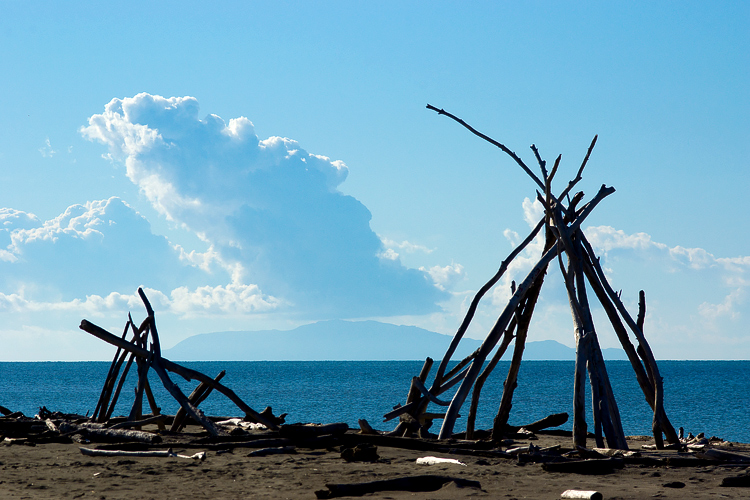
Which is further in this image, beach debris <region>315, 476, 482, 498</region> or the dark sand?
the dark sand

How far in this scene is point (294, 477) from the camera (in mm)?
8094

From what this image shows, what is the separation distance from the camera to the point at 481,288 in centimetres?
1157

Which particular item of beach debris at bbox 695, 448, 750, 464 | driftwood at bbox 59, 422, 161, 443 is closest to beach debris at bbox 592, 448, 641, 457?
beach debris at bbox 695, 448, 750, 464

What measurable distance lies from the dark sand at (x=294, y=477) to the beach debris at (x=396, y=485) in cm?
12

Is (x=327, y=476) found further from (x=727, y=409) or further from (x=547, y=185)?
(x=727, y=409)

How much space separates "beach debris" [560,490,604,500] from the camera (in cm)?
643

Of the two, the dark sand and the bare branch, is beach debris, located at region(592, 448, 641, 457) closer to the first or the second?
the dark sand

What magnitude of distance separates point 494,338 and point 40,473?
6.27 m

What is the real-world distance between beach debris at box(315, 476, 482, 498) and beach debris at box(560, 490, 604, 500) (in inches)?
35.7

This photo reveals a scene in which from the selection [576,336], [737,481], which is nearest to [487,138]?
[576,336]

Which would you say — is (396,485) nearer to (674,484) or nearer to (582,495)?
(582,495)

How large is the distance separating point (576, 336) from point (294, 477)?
4.82 meters

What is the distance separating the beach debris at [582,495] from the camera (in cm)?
643

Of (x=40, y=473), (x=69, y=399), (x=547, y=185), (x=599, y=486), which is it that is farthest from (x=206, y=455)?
(x=69, y=399)
